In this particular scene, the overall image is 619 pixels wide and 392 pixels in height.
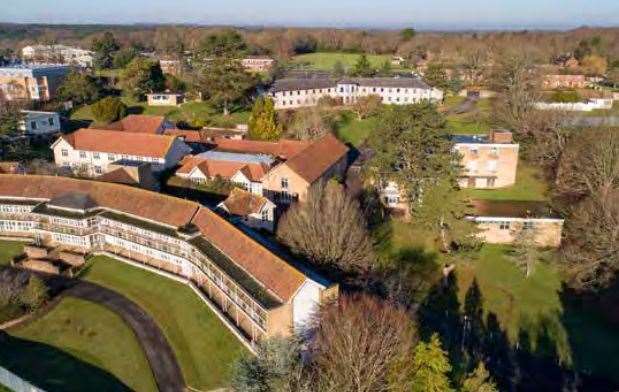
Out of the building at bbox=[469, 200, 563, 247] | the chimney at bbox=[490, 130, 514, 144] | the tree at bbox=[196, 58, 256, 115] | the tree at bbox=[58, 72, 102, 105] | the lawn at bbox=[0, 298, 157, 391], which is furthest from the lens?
the tree at bbox=[58, 72, 102, 105]

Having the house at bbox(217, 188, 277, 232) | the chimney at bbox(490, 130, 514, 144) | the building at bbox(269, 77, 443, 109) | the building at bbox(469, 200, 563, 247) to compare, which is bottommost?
the building at bbox(469, 200, 563, 247)

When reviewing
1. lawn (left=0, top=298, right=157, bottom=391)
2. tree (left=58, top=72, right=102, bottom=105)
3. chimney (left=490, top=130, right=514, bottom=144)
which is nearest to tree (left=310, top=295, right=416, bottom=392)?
lawn (left=0, top=298, right=157, bottom=391)

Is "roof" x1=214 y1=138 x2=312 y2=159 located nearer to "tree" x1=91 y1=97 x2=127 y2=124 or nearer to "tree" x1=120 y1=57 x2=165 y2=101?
"tree" x1=91 y1=97 x2=127 y2=124

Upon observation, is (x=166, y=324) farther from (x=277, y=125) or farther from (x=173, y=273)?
(x=277, y=125)

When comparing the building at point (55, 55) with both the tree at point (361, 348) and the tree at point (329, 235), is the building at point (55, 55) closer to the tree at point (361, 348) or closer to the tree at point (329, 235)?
the tree at point (329, 235)

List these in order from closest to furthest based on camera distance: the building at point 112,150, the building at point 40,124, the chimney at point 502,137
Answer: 1. the building at point 112,150
2. the chimney at point 502,137
3. the building at point 40,124

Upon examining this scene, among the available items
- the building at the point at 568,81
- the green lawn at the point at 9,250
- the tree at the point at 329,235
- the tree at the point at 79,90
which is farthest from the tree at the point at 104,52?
the tree at the point at 329,235
